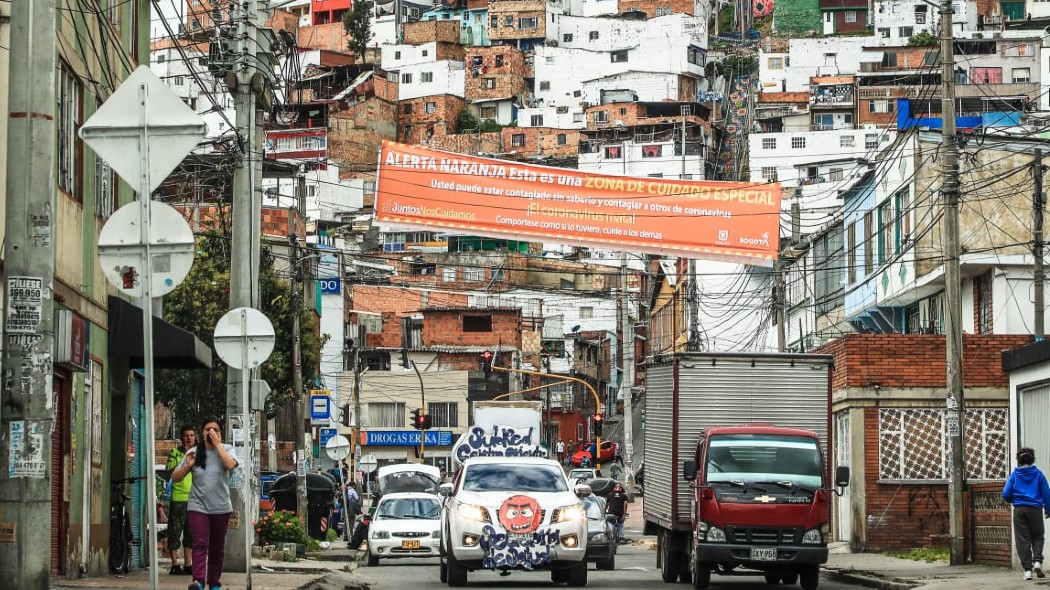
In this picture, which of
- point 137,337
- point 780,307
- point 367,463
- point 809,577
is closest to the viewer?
point 809,577

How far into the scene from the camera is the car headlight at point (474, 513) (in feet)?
72.3

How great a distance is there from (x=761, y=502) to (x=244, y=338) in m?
7.54

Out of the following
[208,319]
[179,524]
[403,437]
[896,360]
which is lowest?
[403,437]

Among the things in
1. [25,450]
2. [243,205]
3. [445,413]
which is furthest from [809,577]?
[445,413]

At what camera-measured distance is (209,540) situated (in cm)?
1633

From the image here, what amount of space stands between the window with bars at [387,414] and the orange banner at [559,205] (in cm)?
5848

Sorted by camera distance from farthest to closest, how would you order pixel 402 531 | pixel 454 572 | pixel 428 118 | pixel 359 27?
pixel 359 27 → pixel 428 118 → pixel 402 531 → pixel 454 572

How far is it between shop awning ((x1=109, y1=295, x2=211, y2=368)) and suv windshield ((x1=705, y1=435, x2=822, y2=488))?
24.1 ft

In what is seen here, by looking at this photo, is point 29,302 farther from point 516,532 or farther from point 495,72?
point 495,72

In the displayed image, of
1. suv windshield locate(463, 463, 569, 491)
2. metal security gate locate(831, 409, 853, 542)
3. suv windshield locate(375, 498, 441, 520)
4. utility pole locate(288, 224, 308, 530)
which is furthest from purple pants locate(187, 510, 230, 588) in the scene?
metal security gate locate(831, 409, 853, 542)

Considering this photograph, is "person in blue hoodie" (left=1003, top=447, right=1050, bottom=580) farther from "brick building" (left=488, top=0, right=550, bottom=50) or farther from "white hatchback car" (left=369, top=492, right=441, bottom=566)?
"brick building" (left=488, top=0, right=550, bottom=50)

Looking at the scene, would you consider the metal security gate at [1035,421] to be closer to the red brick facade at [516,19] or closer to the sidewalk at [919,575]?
the sidewalk at [919,575]

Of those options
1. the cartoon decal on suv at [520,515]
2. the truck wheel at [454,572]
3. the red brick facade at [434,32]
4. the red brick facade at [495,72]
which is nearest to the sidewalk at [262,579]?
the truck wheel at [454,572]

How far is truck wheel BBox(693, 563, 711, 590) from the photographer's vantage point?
22.8 m
